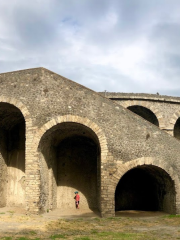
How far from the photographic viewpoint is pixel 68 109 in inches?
474

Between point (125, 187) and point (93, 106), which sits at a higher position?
point (93, 106)

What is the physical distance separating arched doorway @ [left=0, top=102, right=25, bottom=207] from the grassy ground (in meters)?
4.14

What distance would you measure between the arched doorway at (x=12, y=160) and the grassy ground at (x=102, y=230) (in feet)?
13.6

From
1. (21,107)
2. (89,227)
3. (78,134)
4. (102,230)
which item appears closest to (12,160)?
(78,134)

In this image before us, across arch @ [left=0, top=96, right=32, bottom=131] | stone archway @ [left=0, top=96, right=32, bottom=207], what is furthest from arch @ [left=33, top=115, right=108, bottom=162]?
stone archway @ [left=0, top=96, right=32, bottom=207]

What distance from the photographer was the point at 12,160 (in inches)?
581

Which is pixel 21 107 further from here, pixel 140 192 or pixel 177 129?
pixel 177 129

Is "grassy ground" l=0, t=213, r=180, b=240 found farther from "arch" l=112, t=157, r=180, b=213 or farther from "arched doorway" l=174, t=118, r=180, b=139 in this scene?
"arched doorway" l=174, t=118, r=180, b=139

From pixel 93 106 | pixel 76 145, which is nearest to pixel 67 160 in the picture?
pixel 76 145

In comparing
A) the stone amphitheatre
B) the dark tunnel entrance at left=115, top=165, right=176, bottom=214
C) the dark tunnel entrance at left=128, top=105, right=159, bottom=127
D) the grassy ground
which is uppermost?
the dark tunnel entrance at left=128, top=105, right=159, bottom=127

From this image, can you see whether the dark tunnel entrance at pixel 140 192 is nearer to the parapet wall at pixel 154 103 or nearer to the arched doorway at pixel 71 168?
the arched doorway at pixel 71 168

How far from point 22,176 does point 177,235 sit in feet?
27.3

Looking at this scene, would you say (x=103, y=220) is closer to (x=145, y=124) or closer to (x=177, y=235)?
(x=177, y=235)

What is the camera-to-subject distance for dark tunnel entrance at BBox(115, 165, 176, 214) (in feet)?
45.4
